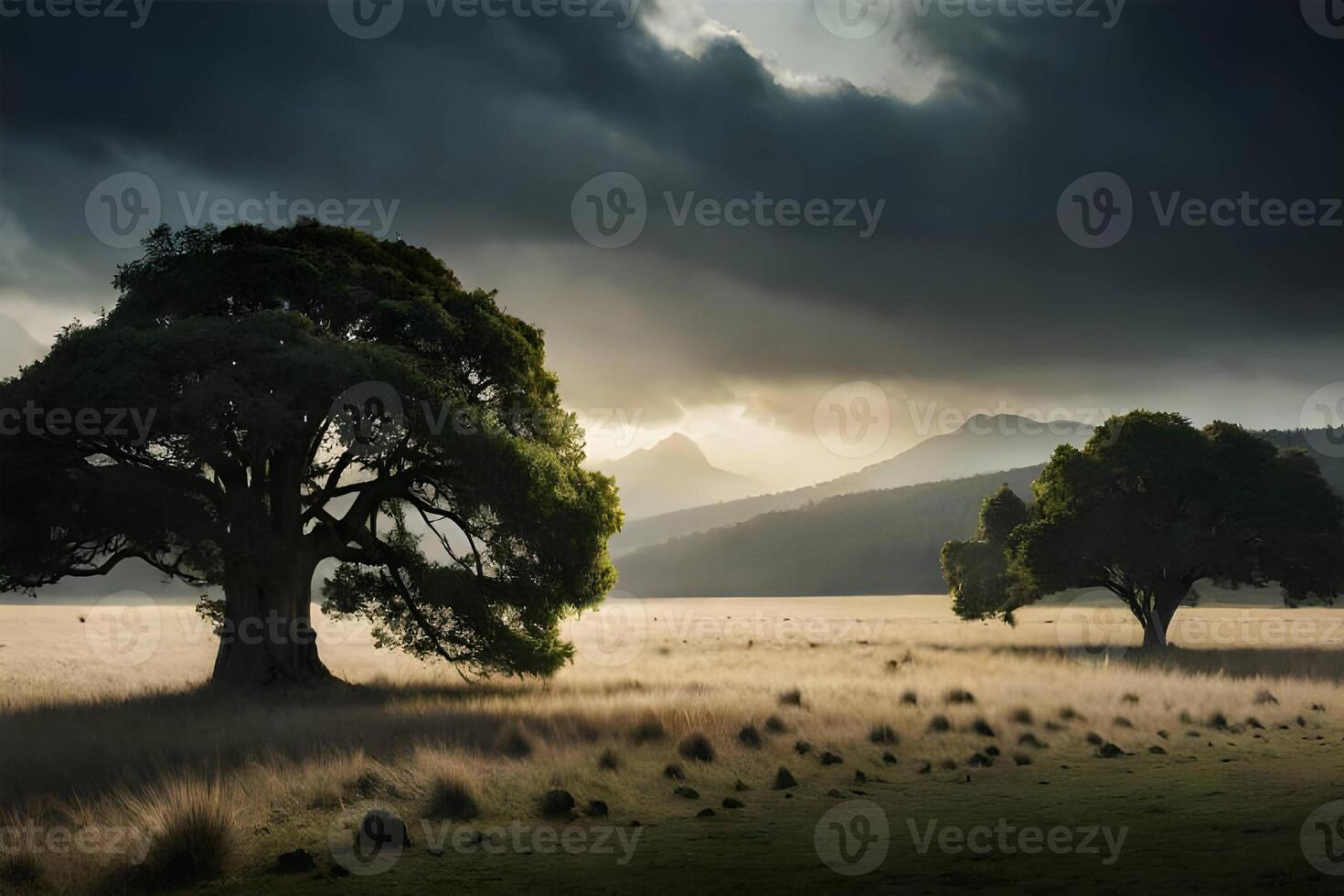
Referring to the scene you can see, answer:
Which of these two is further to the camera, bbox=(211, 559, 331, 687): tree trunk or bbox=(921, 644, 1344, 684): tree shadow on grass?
bbox=(921, 644, 1344, 684): tree shadow on grass

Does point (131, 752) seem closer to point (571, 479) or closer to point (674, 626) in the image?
point (571, 479)

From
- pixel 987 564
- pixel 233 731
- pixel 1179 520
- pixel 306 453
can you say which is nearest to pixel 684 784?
pixel 233 731

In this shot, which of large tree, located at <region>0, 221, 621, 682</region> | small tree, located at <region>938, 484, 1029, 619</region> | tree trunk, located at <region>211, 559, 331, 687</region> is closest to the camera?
large tree, located at <region>0, 221, 621, 682</region>

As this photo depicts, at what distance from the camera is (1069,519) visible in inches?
1700

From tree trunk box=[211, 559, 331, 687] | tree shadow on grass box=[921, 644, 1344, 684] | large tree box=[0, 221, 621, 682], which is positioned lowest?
tree shadow on grass box=[921, 644, 1344, 684]

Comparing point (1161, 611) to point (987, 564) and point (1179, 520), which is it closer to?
point (1179, 520)

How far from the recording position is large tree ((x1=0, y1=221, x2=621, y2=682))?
20891 millimetres

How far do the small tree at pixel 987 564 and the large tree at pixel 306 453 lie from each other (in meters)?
31.5

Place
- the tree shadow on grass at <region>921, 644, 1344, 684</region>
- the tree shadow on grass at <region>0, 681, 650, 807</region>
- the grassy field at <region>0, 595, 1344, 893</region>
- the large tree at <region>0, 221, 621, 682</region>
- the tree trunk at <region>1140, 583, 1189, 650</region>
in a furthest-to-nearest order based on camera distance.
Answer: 1. the tree trunk at <region>1140, 583, 1189, 650</region>
2. the tree shadow on grass at <region>921, 644, 1344, 684</region>
3. the large tree at <region>0, 221, 621, 682</region>
4. the tree shadow on grass at <region>0, 681, 650, 807</region>
5. the grassy field at <region>0, 595, 1344, 893</region>

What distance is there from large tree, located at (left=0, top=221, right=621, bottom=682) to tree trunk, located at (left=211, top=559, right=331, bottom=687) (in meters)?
0.06

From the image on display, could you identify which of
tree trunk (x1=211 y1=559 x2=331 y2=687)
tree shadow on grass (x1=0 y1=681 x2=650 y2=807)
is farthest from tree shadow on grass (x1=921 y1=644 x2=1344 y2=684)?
tree trunk (x1=211 y1=559 x2=331 y2=687)

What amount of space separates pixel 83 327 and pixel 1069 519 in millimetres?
38233

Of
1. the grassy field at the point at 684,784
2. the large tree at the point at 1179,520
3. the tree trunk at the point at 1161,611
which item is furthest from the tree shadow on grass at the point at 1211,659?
the grassy field at the point at 684,784

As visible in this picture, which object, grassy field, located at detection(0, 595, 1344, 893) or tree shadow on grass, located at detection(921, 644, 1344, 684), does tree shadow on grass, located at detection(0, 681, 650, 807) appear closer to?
grassy field, located at detection(0, 595, 1344, 893)
